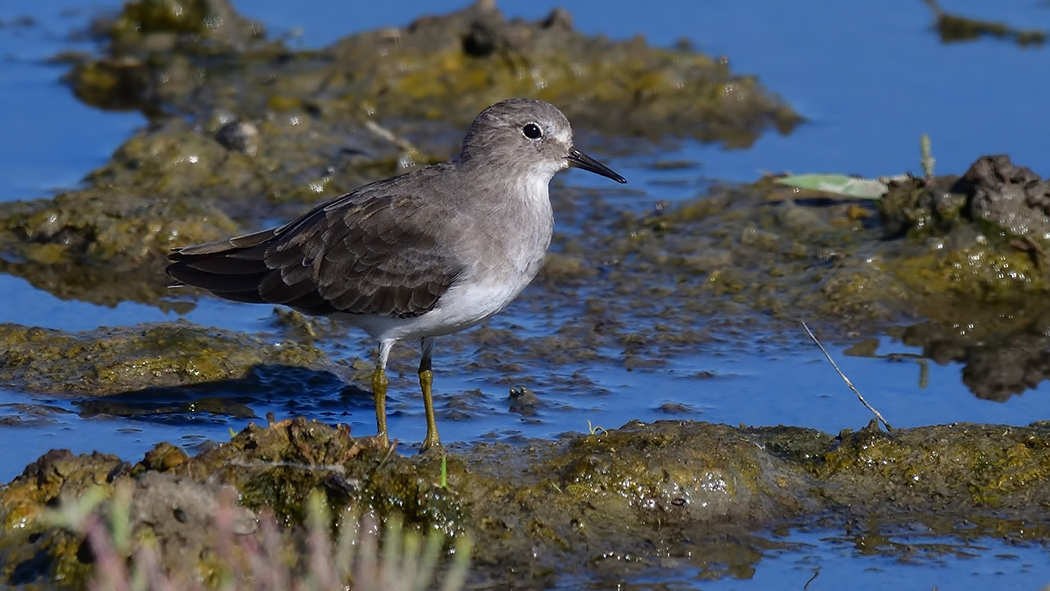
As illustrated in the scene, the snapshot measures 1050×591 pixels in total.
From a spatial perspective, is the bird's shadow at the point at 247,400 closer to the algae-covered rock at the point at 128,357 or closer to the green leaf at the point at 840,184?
the algae-covered rock at the point at 128,357

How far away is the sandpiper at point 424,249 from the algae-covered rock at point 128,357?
36 cm

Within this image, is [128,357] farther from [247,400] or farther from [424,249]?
[424,249]

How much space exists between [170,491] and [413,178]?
2.80 m

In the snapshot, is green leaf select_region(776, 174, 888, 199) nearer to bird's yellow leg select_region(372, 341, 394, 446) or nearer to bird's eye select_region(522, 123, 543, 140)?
bird's eye select_region(522, 123, 543, 140)

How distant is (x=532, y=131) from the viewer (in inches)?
309

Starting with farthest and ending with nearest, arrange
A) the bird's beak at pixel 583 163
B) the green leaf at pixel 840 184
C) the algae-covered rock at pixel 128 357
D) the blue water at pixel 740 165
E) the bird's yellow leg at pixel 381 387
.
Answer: the green leaf at pixel 840 184 → the bird's beak at pixel 583 163 → the algae-covered rock at pixel 128 357 → the bird's yellow leg at pixel 381 387 → the blue water at pixel 740 165

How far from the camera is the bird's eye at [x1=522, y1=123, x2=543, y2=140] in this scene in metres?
7.83

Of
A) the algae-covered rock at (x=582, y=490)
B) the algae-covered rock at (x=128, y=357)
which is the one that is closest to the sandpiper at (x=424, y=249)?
the algae-covered rock at (x=128, y=357)

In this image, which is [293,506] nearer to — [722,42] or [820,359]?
[820,359]

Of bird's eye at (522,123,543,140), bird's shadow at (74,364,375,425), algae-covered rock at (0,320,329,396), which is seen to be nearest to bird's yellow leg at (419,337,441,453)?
bird's shadow at (74,364,375,425)

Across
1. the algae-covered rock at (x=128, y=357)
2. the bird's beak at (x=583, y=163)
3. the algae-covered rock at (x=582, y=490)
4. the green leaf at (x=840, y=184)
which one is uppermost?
the bird's beak at (x=583, y=163)

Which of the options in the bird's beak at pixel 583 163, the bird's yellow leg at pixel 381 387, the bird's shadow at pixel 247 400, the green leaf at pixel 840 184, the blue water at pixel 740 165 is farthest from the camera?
the green leaf at pixel 840 184

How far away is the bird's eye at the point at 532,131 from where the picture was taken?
25.7ft

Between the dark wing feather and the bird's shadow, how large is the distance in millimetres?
450
